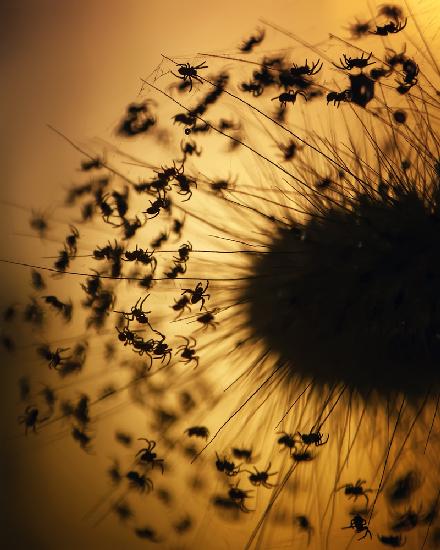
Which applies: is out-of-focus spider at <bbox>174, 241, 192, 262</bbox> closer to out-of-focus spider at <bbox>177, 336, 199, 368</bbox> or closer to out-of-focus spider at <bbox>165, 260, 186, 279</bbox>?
out-of-focus spider at <bbox>165, 260, 186, 279</bbox>

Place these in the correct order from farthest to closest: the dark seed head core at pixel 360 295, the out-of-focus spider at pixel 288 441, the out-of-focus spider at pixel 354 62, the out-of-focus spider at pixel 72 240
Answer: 1. the out-of-focus spider at pixel 72 240
2. the out-of-focus spider at pixel 288 441
3. the out-of-focus spider at pixel 354 62
4. the dark seed head core at pixel 360 295

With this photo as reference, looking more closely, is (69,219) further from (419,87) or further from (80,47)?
(419,87)

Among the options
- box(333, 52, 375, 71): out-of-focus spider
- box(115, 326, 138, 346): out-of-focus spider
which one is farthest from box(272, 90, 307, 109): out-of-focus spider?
box(115, 326, 138, 346): out-of-focus spider

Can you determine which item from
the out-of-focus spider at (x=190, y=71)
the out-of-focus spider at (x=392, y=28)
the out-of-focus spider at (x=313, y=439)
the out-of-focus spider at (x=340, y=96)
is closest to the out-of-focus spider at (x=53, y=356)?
the out-of-focus spider at (x=313, y=439)

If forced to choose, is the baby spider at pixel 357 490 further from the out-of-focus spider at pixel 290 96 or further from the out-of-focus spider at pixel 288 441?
the out-of-focus spider at pixel 290 96

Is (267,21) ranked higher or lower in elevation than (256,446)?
higher

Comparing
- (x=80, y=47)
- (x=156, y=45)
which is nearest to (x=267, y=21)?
(x=156, y=45)

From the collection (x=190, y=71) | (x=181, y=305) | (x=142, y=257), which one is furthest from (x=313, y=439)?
(x=190, y=71)
